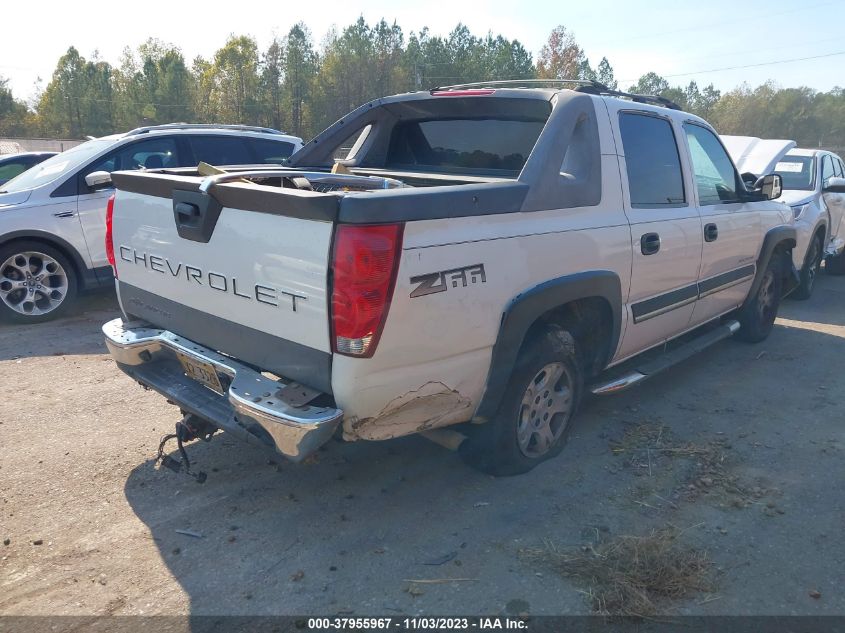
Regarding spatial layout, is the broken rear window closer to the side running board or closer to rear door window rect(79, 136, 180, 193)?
the side running board

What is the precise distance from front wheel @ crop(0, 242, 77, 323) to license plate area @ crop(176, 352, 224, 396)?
14.5 ft

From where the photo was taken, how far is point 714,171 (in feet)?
17.3

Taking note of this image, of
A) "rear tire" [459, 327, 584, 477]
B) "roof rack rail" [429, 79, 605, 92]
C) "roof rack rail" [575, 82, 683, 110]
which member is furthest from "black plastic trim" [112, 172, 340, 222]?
"roof rack rail" [575, 82, 683, 110]

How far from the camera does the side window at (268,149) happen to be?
8234mm

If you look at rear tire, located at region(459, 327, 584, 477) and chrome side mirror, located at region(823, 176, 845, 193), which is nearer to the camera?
rear tire, located at region(459, 327, 584, 477)

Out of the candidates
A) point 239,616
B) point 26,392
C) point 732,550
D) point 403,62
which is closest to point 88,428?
point 26,392

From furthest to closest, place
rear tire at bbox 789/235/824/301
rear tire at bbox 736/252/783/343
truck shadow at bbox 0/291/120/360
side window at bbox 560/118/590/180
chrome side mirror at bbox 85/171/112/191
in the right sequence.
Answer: rear tire at bbox 789/235/824/301 → chrome side mirror at bbox 85/171/112/191 → rear tire at bbox 736/252/783/343 → truck shadow at bbox 0/291/120/360 → side window at bbox 560/118/590/180

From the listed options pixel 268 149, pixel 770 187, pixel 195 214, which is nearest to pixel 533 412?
pixel 195 214

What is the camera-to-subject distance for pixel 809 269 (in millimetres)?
8492

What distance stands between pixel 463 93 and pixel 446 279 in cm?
204

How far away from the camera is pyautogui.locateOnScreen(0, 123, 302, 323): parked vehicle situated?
6.84 m

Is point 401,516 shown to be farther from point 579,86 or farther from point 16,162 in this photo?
point 16,162

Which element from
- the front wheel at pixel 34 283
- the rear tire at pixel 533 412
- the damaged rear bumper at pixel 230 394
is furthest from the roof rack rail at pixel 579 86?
the front wheel at pixel 34 283

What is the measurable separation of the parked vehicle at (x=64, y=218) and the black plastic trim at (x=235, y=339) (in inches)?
144
